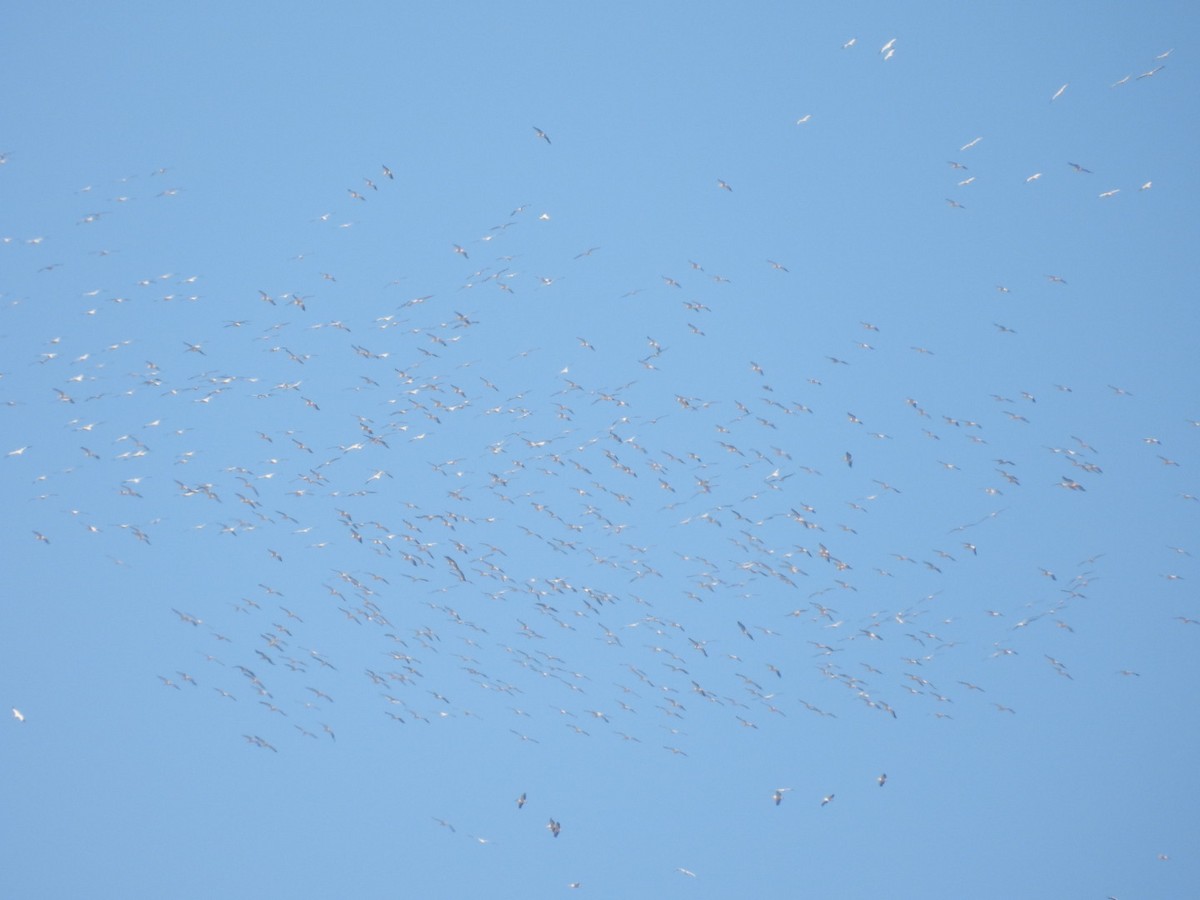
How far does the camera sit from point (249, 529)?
60.0 ft

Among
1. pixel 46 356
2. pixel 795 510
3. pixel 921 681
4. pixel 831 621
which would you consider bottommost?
pixel 921 681

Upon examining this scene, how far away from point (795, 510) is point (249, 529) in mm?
7082

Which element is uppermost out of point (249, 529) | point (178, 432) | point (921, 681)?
point (178, 432)

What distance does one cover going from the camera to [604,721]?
19.2 m

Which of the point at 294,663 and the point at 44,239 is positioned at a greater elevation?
the point at 44,239

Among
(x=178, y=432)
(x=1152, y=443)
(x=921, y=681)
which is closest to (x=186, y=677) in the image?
(x=178, y=432)

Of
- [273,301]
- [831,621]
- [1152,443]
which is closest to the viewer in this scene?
[273,301]

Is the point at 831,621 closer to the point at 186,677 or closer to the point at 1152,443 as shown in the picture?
the point at 1152,443

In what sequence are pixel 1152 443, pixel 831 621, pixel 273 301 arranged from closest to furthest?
pixel 273 301 → pixel 831 621 → pixel 1152 443

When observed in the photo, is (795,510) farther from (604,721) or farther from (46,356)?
(46,356)

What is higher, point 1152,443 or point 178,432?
point 178,432

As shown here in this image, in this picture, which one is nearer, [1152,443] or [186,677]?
[186,677]

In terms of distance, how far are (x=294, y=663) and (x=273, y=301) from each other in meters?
4.57

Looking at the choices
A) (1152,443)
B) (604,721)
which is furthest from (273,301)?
(1152,443)
